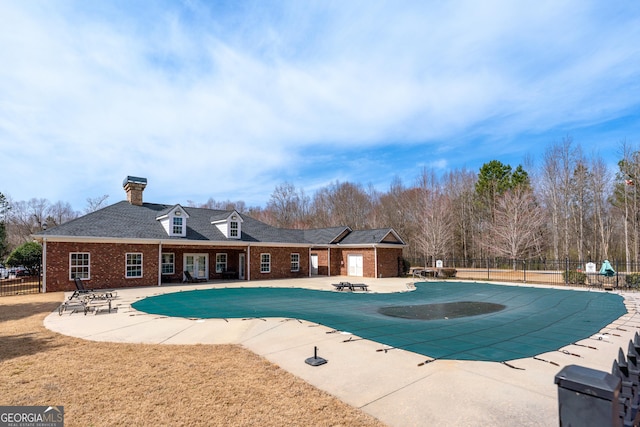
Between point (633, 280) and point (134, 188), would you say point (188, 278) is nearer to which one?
point (134, 188)

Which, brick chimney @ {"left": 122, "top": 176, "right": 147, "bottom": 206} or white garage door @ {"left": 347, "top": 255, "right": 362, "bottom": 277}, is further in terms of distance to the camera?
white garage door @ {"left": 347, "top": 255, "right": 362, "bottom": 277}

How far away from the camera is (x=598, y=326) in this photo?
9.63 metres

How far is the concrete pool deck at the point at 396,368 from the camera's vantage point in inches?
167

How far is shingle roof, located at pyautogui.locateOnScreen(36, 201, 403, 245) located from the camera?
1923cm

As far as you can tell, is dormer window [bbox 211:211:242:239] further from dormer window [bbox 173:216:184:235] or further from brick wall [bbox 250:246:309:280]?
dormer window [bbox 173:216:184:235]

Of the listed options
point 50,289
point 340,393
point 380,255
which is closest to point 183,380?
point 340,393

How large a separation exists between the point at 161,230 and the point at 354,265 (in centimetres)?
1479

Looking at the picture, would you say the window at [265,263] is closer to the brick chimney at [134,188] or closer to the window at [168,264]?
the window at [168,264]

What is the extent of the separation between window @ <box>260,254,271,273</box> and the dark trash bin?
2435cm

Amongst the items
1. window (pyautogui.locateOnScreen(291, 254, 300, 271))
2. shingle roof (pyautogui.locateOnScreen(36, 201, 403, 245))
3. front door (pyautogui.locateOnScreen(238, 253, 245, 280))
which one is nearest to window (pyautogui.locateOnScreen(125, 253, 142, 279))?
shingle roof (pyautogui.locateOnScreen(36, 201, 403, 245))

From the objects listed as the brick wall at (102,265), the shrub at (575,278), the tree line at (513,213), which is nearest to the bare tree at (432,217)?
the tree line at (513,213)

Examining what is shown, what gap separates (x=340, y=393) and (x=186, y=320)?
6674 mm

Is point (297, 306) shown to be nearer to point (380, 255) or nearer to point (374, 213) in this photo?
point (380, 255)

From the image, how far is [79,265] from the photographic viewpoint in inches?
726
